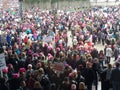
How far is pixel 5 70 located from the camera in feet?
55.3

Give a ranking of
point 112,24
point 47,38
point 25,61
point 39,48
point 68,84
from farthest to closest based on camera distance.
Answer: point 112,24 < point 47,38 < point 39,48 < point 25,61 < point 68,84

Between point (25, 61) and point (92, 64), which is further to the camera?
point (25, 61)

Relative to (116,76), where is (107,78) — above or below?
below

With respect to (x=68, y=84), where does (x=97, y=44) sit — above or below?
below

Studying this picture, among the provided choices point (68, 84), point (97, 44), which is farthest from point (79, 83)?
point (97, 44)

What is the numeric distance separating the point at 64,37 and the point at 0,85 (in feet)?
50.2

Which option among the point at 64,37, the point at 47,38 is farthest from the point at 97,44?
the point at 47,38

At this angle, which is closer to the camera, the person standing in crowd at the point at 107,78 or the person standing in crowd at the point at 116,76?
the person standing in crowd at the point at 116,76

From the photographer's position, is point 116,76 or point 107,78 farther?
point 107,78

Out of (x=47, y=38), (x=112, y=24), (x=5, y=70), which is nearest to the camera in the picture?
(x=5, y=70)

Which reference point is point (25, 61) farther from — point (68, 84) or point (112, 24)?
point (112, 24)

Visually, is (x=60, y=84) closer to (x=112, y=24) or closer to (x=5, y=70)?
(x=5, y=70)

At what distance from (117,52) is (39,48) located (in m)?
4.37

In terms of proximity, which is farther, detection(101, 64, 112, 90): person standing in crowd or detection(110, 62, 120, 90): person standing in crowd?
detection(101, 64, 112, 90): person standing in crowd
